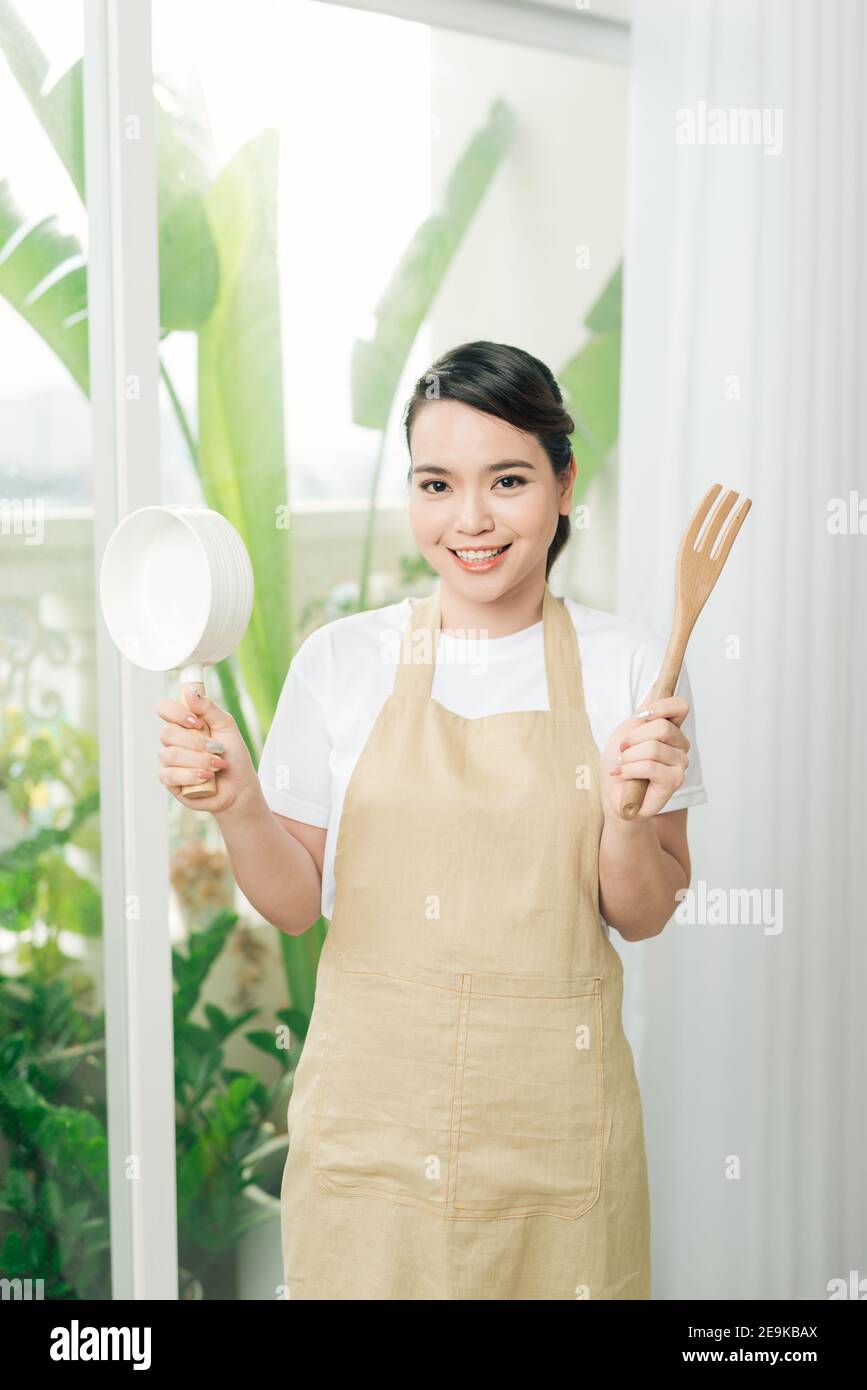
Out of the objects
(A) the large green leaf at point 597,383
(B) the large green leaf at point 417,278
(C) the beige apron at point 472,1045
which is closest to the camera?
(C) the beige apron at point 472,1045

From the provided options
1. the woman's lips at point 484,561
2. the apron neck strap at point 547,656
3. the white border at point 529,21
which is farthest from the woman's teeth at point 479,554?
the white border at point 529,21

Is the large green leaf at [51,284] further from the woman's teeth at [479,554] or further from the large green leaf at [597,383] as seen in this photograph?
the large green leaf at [597,383]

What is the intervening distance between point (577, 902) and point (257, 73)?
117 centimetres

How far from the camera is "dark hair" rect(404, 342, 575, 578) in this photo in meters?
1.21

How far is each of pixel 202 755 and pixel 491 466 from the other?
378 mm

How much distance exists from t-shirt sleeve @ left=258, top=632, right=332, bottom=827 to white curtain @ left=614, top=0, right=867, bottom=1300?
0.64 m

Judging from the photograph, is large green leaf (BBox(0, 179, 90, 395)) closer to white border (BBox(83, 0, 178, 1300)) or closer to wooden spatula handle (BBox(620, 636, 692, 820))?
white border (BBox(83, 0, 178, 1300))

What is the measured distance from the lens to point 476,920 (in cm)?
121

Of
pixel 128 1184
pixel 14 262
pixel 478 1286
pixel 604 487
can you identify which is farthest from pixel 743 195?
pixel 128 1184

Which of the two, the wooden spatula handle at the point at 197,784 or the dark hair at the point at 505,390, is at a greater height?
the dark hair at the point at 505,390

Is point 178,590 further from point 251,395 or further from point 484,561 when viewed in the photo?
point 251,395

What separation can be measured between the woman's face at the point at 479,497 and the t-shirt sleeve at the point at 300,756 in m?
0.19

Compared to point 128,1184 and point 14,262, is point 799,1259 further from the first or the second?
point 14,262

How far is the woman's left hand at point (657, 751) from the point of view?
1083mm
